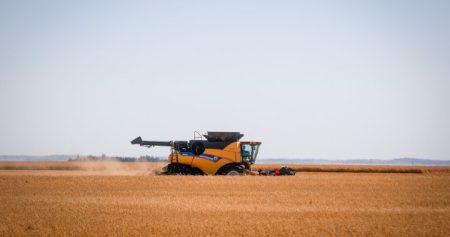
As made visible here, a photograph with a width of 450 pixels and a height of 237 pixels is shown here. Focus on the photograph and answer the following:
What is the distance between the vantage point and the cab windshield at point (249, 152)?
117ft

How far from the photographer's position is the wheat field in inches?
611

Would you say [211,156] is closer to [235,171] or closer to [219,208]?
[235,171]

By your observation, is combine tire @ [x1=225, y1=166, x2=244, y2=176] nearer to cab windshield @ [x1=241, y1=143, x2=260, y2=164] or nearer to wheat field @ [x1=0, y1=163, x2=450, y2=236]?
cab windshield @ [x1=241, y1=143, x2=260, y2=164]

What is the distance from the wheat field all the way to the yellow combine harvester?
5077mm

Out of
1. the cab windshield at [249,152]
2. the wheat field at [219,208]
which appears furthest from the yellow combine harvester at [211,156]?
the wheat field at [219,208]

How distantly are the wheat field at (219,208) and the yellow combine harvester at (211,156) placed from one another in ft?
16.7

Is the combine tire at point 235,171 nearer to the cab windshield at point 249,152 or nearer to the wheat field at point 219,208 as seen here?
the cab windshield at point 249,152

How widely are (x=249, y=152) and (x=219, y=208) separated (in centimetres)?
1646

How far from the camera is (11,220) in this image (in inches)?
663

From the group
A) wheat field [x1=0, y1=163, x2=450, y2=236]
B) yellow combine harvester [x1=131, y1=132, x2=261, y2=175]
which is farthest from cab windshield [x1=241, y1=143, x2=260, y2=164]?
wheat field [x1=0, y1=163, x2=450, y2=236]

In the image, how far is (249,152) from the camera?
3603cm

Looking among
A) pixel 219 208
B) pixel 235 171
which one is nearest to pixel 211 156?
pixel 235 171

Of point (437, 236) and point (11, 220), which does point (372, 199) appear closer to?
point (437, 236)

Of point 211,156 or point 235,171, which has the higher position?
point 211,156
